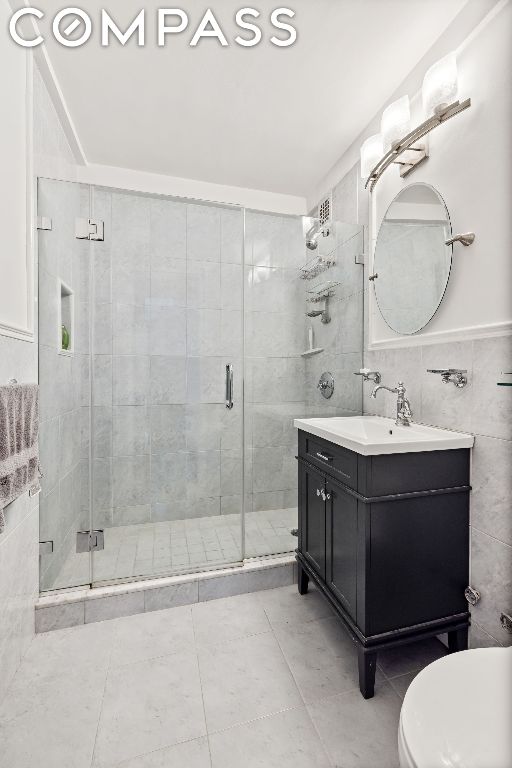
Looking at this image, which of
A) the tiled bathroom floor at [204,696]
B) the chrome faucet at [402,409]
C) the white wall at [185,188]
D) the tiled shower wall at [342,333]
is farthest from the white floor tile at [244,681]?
the white wall at [185,188]

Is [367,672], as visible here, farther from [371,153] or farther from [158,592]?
[371,153]

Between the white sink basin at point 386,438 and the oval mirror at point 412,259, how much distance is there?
0.47m

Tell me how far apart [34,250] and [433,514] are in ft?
6.52

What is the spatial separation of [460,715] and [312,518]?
3.26 feet

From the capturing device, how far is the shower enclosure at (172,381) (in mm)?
1846

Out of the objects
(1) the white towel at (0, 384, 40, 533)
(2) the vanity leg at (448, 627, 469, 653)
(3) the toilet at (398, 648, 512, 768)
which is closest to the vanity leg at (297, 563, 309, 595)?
(2) the vanity leg at (448, 627, 469, 653)

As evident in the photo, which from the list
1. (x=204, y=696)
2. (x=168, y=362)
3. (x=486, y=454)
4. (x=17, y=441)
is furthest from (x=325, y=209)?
(x=204, y=696)

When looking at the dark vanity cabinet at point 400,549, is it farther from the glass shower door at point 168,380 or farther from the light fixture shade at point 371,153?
the light fixture shade at point 371,153

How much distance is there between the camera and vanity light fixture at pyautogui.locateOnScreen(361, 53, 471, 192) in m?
1.32

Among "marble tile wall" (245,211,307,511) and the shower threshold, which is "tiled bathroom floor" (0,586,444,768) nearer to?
the shower threshold

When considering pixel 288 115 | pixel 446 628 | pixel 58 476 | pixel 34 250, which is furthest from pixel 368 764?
pixel 288 115

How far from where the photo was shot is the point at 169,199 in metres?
1.96

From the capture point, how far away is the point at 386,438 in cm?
144

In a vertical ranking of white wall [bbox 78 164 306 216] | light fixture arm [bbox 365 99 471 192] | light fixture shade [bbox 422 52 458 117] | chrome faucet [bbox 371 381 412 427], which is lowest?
chrome faucet [bbox 371 381 412 427]
